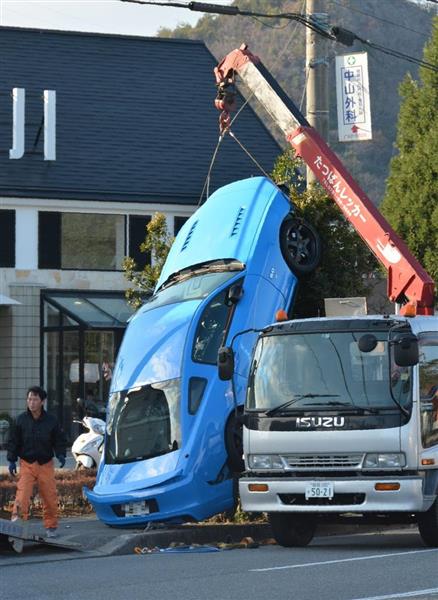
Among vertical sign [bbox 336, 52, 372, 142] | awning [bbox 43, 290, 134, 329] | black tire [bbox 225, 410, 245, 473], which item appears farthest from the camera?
awning [bbox 43, 290, 134, 329]

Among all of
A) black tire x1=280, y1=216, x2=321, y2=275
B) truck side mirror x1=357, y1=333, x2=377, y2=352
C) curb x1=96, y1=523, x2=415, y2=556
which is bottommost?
curb x1=96, y1=523, x2=415, y2=556

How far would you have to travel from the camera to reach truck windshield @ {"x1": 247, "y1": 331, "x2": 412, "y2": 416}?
51.1 feet

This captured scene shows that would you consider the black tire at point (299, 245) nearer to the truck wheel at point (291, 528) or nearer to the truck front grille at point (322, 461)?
the truck wheel at point (291, 528)

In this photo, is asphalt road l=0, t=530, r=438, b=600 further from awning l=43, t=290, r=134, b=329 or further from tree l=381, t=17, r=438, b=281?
tree l=381, t=17, r=438, b=281

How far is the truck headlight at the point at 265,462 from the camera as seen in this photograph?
15797mm

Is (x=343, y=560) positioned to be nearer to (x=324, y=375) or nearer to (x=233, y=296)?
(x=324, y=375)

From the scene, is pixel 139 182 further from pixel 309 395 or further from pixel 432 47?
pixel 309 395

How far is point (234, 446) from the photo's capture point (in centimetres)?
1759

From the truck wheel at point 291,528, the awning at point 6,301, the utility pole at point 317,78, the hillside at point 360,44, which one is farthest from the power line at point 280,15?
the hillside at point 360,44

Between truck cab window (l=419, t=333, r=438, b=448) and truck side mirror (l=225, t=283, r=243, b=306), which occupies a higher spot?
truck side mirror (l=225, t=283, r=243, b=306)

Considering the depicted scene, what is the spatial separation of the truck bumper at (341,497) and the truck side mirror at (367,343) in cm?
134

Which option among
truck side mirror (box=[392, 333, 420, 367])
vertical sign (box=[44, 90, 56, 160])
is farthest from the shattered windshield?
vertical sign (box=[44, 90, 56, 160])

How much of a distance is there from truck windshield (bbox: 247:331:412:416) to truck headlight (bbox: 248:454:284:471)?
0.50 m

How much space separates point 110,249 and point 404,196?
319 inches
